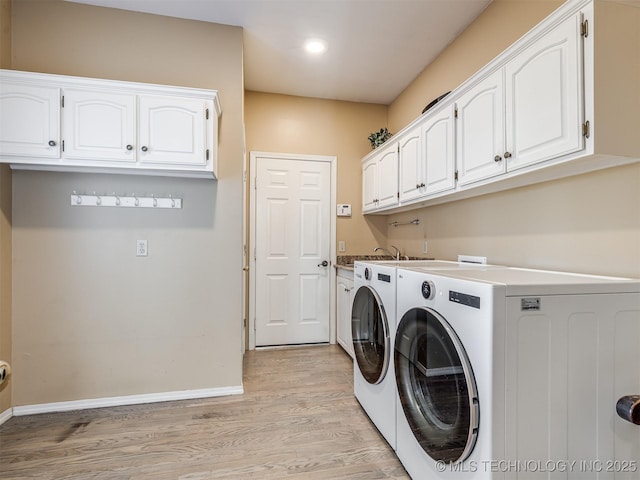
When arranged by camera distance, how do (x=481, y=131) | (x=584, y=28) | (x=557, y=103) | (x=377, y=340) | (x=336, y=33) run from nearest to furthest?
(x=584, y=28) < (x=557, y=103) < (x=481, y=131) < (x=377, y=340) < (x=336, y=33)

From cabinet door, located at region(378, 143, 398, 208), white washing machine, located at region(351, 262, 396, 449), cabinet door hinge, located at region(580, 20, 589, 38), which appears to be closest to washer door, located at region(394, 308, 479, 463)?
white washing machine, located at region(351, 262, 396, 449)

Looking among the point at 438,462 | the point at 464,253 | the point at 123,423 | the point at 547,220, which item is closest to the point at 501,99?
the point at 547,220

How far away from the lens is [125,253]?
2275 millimetres

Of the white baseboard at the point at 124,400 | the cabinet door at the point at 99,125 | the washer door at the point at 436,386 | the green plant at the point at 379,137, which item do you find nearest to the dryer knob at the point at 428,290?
the washer door at the point at 436,386

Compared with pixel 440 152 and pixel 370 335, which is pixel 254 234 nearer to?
pixel 370 335

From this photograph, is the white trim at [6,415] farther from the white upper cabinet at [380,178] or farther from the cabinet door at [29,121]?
the white upper cabinet at [380,178]

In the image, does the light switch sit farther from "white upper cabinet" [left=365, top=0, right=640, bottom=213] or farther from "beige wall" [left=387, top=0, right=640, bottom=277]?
"white upper cabinet" [left=365, top=0, right=640, bottom=213]

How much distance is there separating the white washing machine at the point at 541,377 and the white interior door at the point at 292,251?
2404 mm

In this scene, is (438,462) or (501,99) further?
(501,99)

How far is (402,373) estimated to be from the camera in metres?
1.62

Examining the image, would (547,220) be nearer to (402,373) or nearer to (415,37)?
(402,373)

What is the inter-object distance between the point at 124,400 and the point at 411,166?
2797mm

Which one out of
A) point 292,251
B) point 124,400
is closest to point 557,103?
point 292,251

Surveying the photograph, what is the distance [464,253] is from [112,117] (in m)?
2.61
